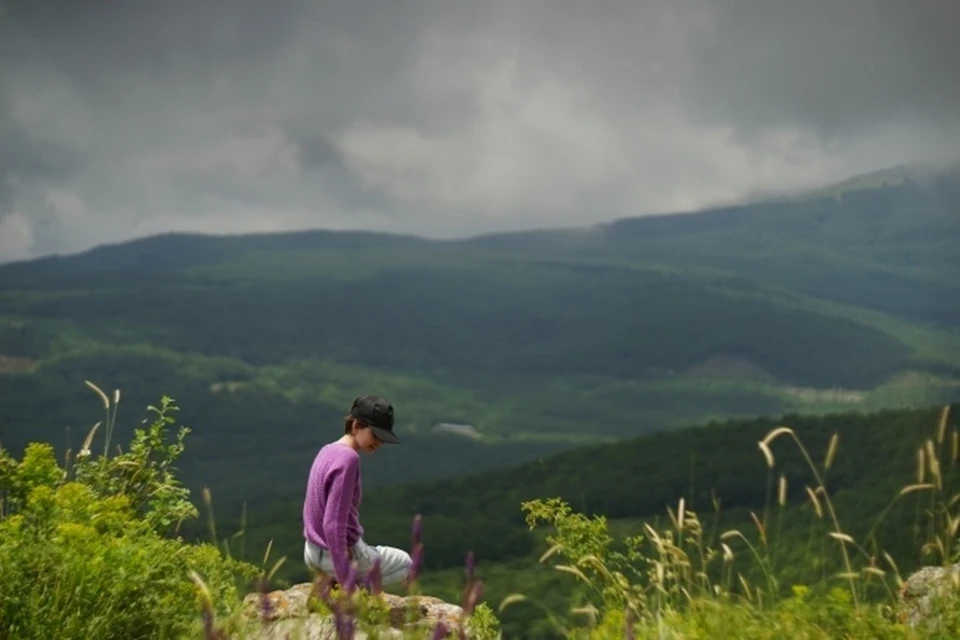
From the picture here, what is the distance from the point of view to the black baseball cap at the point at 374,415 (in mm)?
9453

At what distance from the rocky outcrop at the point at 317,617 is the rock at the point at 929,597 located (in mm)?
2307

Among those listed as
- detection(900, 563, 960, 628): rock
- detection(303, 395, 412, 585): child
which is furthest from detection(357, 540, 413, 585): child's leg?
detection(900, 563, 960, 628): rock

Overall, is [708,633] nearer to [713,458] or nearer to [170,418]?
[170,418]

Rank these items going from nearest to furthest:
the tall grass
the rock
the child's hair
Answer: the tall grass
the rock
the child's hair

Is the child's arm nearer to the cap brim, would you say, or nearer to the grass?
the cap brim

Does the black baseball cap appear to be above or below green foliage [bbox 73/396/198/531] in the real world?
above

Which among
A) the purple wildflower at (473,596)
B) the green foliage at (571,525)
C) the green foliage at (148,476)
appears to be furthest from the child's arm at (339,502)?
the purple wildflower at (473,596)

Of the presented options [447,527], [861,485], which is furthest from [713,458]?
[447,527]

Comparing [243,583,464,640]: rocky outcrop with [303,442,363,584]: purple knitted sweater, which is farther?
[303,442,363,584]: purple knitted sweater

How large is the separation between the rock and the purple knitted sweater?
3.80 meters

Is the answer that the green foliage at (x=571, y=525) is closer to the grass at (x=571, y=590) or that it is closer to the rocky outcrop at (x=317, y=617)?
the grass at (x=571, y=590)

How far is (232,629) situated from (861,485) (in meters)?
174

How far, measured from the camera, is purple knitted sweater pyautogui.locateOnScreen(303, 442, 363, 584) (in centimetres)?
944

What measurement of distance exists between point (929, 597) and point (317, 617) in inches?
129
